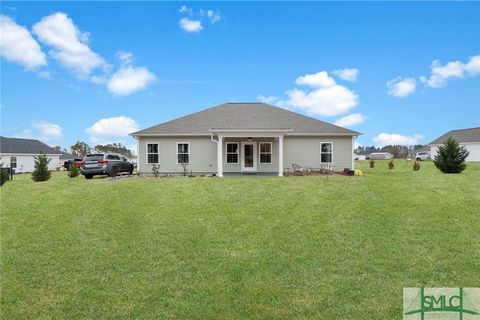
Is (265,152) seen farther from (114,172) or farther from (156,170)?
(114,172)

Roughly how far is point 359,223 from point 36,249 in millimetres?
8400

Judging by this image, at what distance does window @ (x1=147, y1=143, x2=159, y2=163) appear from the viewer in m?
23.0

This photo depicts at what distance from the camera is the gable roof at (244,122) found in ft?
74.7

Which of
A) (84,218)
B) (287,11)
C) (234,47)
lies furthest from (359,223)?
(234,47)

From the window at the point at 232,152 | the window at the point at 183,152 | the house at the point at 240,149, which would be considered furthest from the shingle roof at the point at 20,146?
the window at the point at 232,152

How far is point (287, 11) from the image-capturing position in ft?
48.2

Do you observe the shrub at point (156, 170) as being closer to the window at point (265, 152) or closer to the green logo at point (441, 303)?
the window at point (265, 152)

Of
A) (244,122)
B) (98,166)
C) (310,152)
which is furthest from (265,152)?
(98,166)

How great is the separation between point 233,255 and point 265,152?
16098 mm

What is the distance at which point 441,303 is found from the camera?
19.3 ft

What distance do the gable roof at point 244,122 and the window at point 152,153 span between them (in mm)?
905

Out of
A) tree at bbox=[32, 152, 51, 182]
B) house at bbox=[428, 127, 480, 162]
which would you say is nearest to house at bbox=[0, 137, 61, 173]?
tree at bbox=[32, 152, 51, 182]

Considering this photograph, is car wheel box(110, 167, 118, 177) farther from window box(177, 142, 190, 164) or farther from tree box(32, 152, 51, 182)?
tree box(32, 152, 51, 182)

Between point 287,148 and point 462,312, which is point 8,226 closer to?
point 462,312
